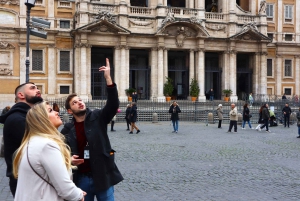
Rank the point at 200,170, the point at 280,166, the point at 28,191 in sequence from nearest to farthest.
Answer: the point at 28,191 → the point at 200,170 → the point at 280,166

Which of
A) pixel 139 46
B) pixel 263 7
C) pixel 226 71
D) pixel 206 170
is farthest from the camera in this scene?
pixel 263 7

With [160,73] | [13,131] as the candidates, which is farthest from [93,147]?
[160,73]

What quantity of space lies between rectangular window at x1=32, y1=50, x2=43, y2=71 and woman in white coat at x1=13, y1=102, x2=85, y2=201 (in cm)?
3152

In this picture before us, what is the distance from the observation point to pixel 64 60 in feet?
111

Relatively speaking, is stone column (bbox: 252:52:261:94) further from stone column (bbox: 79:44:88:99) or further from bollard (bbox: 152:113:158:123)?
stone column (bbox: 79:44:88:99)

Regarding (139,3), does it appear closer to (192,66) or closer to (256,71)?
(192,66)

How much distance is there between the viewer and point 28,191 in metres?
3.06

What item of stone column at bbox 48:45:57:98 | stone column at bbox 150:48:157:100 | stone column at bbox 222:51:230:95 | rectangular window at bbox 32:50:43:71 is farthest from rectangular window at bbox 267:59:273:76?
rectangular window at bbox 32:50:43:71

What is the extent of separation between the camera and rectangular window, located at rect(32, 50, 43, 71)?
33.2m

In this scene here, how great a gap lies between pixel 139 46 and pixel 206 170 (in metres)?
25.1

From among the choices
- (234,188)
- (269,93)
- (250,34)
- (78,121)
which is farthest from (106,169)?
(269,93)

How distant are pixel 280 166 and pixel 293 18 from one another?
112ft

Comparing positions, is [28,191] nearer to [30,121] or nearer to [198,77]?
[30,121]

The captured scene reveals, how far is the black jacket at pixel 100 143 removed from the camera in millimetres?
4328
